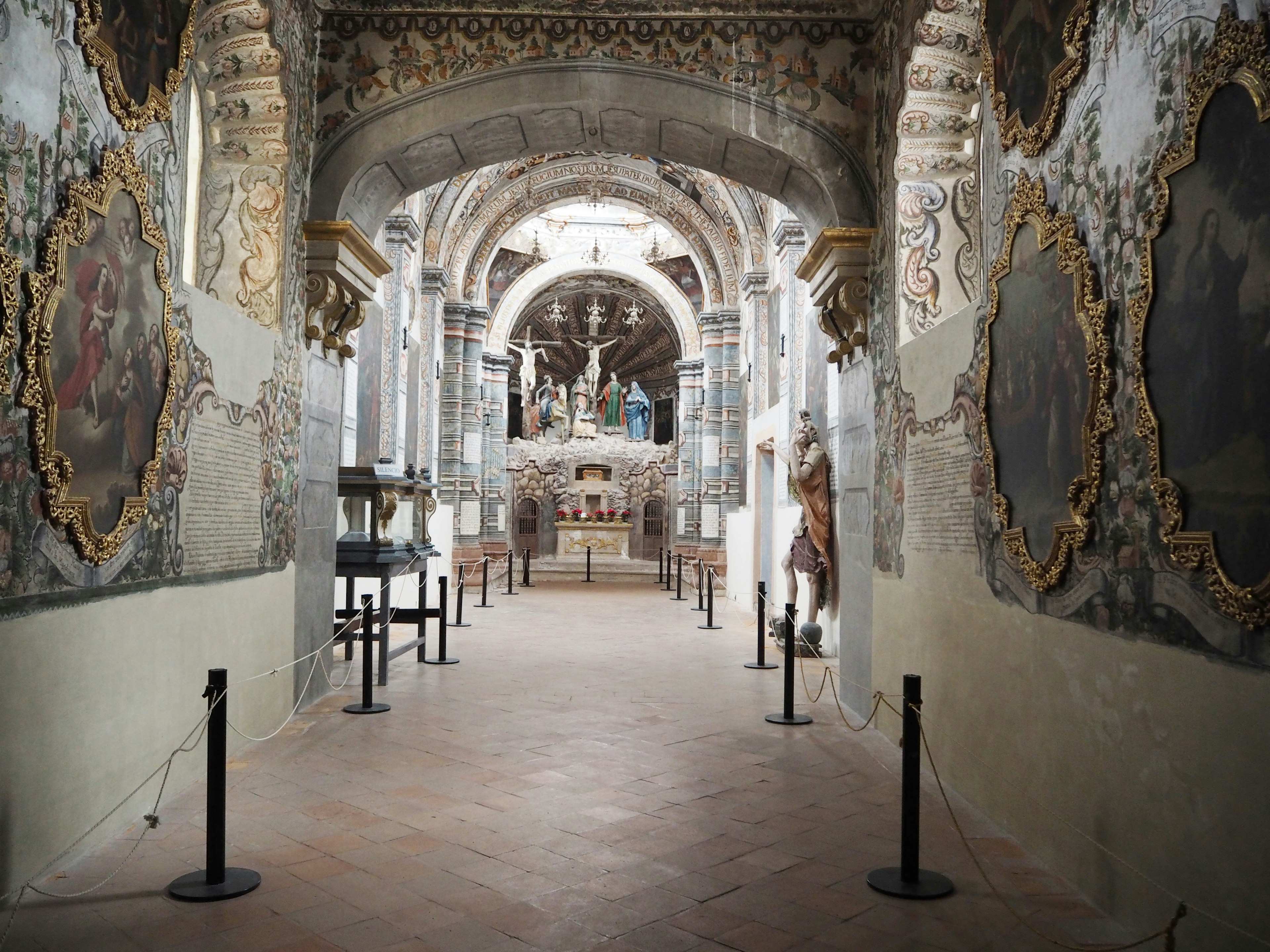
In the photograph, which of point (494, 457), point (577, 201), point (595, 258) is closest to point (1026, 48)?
point (577, 201)

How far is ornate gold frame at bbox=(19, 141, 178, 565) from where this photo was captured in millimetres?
3947

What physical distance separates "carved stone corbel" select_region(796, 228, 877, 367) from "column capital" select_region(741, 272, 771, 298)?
29.4ft

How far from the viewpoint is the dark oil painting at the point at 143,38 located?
4684 millimetres

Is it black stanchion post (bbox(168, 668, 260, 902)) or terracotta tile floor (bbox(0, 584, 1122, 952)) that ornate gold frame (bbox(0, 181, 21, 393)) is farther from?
terracotta tile floor (bbox(0, 584, 1122, 952))

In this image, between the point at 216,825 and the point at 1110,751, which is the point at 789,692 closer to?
the point at 1110,751

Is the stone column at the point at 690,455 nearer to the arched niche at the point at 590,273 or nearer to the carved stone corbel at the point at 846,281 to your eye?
the arched niche at the point at 590,273

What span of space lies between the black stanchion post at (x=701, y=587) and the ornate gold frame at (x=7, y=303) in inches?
466

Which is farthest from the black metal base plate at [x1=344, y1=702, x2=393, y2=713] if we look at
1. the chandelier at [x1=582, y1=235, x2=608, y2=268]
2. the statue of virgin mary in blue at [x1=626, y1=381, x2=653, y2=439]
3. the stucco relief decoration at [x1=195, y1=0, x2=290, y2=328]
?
the statue of virgin mary in blue at [x1=626, y1=381, x2=653, y2=439]

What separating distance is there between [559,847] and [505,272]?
2206 cm

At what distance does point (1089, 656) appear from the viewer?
399 centimetres

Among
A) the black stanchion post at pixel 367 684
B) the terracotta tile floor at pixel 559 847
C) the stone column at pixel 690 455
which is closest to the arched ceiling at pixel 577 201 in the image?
the stone column at pixel 690 455

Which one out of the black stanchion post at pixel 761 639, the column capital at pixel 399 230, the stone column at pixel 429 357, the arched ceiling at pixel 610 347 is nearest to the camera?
the black stanchion post at pixel 761 639

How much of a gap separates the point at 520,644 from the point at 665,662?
80.7 inches

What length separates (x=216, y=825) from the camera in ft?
13.4
